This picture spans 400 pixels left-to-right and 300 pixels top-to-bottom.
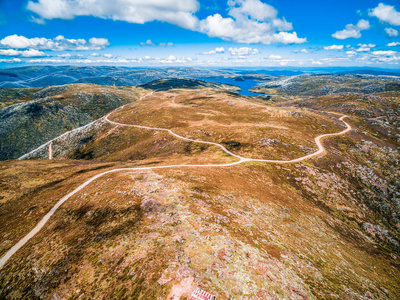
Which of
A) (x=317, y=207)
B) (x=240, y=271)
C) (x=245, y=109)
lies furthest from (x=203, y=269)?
(x=245, y=109)

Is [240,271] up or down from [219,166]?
up

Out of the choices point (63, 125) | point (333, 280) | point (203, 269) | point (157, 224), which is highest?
point (203, 269)

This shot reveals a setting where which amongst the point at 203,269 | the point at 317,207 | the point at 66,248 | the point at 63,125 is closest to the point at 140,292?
the point at 203,269

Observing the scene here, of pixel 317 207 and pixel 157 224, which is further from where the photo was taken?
pixel 317 207

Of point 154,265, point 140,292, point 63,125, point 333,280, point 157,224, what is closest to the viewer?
point 140,292

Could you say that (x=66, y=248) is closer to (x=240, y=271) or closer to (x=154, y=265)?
(x=154, y=265)

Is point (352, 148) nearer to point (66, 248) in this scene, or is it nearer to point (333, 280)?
point (333, 280)

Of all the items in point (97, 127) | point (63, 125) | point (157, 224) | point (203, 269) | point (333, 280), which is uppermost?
point (203, 269)

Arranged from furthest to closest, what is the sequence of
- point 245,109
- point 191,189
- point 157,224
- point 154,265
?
1. point 245,109
2. point 191,189
3. point 157,224
4. point 154,265

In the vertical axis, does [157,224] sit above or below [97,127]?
above
